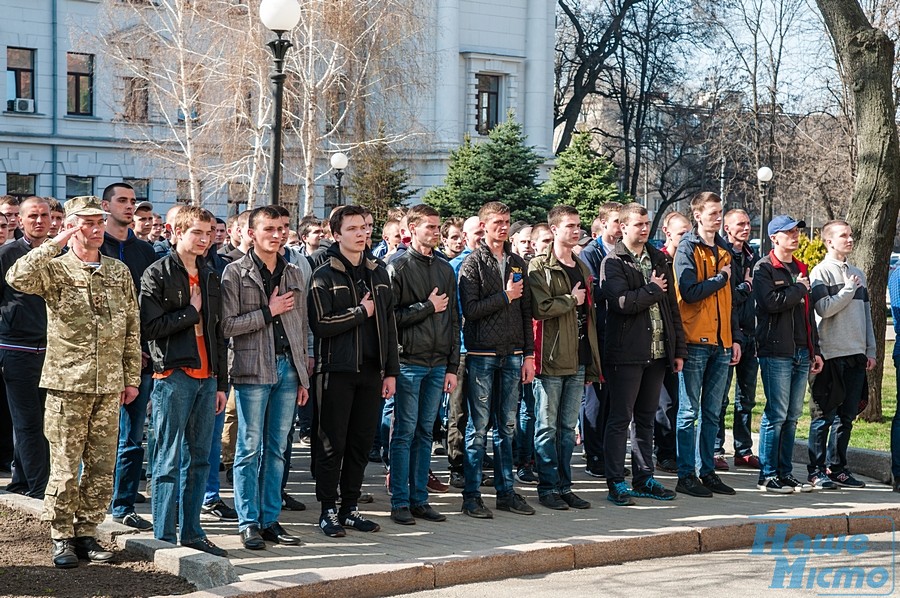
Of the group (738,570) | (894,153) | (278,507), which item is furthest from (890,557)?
(894,153)

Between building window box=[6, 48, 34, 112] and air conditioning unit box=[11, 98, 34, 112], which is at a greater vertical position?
building window box=[6, 48, 34, 112]

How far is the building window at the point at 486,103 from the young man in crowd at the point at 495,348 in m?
42.6

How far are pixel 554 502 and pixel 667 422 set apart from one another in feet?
8.39

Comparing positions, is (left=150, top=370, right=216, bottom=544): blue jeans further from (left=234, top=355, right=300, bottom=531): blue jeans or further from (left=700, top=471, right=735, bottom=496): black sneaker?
(left=700, top=471, right=735, bottom=496): black sneaker

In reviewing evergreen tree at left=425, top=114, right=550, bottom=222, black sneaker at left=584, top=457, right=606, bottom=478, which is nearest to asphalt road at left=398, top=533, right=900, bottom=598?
black sneaker at left=584, top=457, right=606, bottom=478

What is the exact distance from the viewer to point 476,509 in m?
9.35

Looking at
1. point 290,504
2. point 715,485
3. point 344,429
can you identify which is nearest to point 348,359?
point 344,429

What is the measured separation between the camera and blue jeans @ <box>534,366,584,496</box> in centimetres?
968

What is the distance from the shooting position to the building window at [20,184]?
135 feet

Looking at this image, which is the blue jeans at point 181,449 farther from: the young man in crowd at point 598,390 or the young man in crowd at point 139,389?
the young man in crowd at point 598,390

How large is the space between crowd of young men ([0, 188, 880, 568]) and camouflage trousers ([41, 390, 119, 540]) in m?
0.01

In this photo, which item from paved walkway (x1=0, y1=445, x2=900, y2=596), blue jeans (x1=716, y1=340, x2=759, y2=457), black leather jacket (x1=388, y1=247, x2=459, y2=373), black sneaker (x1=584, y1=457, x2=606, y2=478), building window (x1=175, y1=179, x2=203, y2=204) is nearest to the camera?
paved walkway (x1=0, y1=445, x2=900, y2=596)

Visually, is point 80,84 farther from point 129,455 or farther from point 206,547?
point 206,547

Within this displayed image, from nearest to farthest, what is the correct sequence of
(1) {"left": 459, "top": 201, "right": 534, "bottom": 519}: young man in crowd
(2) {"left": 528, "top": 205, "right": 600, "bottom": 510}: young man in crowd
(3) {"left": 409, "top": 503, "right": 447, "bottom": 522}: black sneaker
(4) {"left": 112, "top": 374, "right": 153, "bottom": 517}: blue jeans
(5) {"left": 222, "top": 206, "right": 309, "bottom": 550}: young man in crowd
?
(5) {"left": 222, "top": 206, "right": 309, "bottom": 550}: young man in crowd
(4) {"left": 112, "top": 374, "right": 153, "bottom": 517}: blue jeans
(3) {"left": 409, "top": 503, "right": 447, "bottom": 522}: black sneaker
(1) {"left": 459, "top": 201, "right": 534, "bottom": 519}: young man in crowd
(2) {"left": 528, "top": 205, "right": 600, "bottom": 510}: young man in crowd
